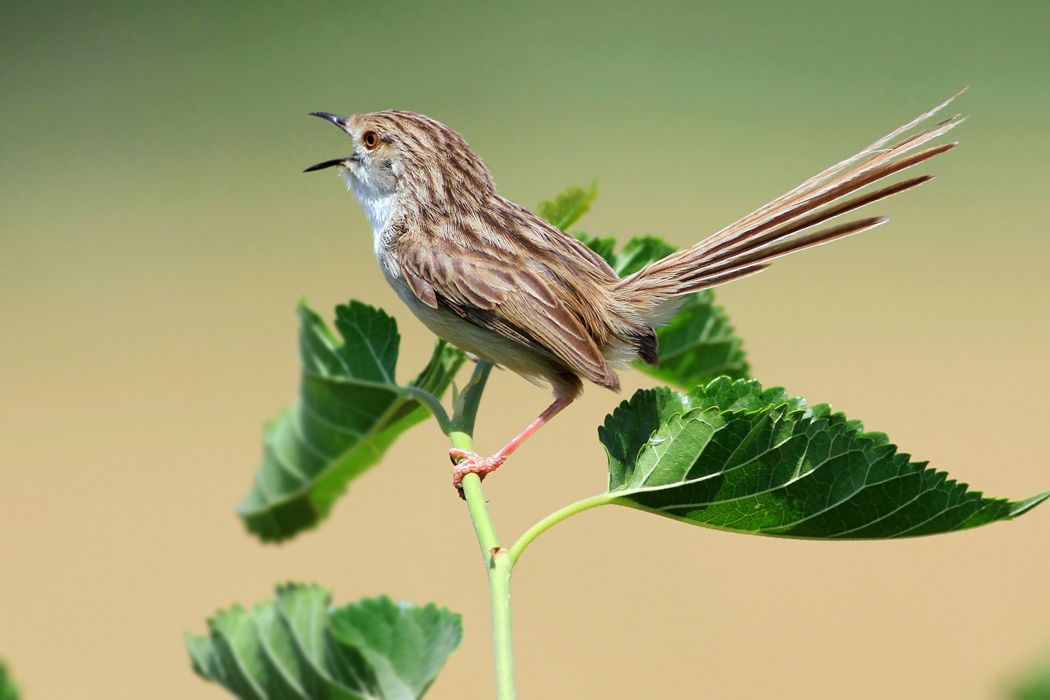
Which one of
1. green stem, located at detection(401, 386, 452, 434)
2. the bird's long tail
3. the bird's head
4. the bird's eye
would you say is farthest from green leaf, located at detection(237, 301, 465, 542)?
the bird's eye

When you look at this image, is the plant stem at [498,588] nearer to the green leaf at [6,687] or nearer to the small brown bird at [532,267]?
the green leaf at [6,687]

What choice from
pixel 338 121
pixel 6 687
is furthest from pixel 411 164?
pixel 6 687

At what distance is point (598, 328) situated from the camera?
8.37ft

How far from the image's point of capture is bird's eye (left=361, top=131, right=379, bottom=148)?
120 inches

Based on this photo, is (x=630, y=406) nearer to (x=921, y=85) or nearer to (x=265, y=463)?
(x=265, y=463)

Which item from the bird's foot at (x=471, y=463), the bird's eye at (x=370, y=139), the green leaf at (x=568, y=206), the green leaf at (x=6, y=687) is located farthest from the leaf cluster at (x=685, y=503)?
the bird's eye at (x=370, y=139)

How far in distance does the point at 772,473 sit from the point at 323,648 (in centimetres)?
69

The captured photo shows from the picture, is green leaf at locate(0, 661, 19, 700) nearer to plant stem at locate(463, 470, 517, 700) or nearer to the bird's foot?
plant stem at locate(463, 470, 517, 700)

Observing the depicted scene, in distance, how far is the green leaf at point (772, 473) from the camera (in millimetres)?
1384

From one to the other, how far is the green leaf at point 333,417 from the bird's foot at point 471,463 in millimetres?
121

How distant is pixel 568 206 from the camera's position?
8.09 ft

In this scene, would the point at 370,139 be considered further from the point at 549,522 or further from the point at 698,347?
the point at 549,522

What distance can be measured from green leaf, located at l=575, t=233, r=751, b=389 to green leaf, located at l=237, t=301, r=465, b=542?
55 cm

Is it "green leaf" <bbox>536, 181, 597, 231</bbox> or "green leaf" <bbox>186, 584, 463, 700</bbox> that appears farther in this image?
"green leaf" <bbox>536, 181, 597, 231</bbox>
